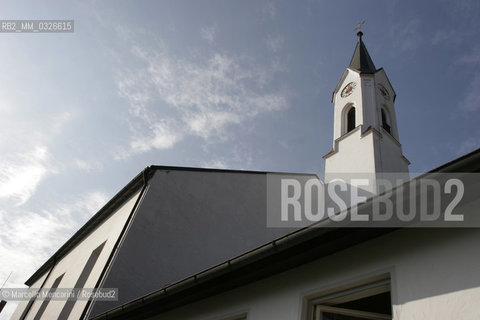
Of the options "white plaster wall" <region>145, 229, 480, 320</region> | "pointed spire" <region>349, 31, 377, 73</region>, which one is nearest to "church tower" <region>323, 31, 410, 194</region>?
"pointed spire" <region>349, 31, 377, 73</region>

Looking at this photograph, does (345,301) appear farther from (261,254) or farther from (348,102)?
(348,102)

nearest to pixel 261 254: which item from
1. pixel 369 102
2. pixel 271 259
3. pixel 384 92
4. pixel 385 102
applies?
pixel 271 259

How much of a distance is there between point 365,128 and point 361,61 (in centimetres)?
651

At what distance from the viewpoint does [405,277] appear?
3266mm

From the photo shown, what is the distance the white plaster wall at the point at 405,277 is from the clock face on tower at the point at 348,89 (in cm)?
1689

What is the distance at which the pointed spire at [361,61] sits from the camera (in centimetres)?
2062

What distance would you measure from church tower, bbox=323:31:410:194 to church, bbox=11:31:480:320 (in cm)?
7

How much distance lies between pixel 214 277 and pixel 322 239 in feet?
5.29

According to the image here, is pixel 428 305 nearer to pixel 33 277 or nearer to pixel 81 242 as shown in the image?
pixel 81 242

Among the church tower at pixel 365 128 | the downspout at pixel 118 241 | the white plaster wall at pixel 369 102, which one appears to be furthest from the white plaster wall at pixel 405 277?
the white plaster wall at pixel 369 102

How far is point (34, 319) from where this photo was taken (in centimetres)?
1105

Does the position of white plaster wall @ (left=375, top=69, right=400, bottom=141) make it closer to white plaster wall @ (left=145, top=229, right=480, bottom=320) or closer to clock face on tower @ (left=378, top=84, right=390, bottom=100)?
clock face on tower @ (left=378, top=84, right=390, bottom=100)

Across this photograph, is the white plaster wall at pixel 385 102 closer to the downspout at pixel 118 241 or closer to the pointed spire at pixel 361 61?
the pointed spire at pixel 361 61

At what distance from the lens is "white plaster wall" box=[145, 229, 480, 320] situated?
289cm
